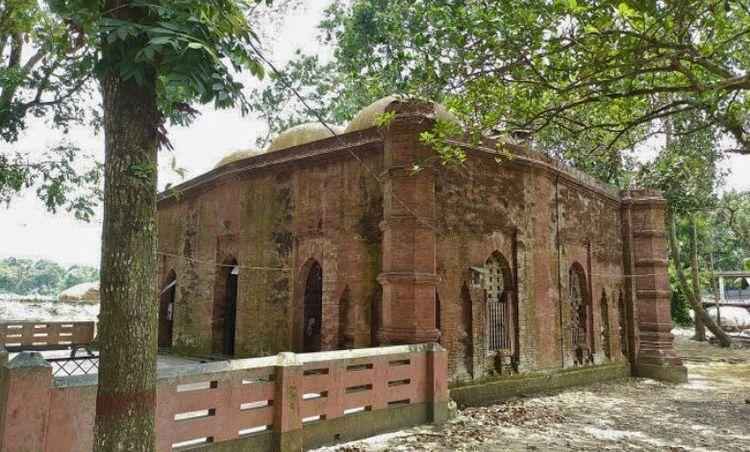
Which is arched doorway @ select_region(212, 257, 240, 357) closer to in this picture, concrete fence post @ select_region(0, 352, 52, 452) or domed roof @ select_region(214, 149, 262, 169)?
domed roof @ select_region(214, 149, 262, 169)

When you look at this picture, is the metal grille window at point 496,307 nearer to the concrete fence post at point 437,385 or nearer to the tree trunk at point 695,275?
the concrete fence post at point 437,385

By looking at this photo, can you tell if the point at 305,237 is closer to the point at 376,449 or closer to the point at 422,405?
A: the point at 422,405

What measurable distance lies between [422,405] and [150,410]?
16.2 feet

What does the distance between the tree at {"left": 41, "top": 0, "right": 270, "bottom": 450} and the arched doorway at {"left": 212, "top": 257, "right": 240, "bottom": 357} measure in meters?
8.89

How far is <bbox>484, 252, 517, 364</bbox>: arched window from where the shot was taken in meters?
9.64

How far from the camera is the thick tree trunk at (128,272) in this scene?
9.53 ft

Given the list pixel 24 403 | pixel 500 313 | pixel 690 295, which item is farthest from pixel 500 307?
pixel 690 295

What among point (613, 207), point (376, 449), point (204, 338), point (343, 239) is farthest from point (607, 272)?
point (204, 338)

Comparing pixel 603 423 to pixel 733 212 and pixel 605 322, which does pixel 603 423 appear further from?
pixel 733 212

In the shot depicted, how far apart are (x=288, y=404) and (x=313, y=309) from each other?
189 inches

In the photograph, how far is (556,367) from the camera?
10.7m

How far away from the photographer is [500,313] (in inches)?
389

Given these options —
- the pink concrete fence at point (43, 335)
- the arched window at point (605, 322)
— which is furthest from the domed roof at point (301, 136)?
the arched window at point (605, 322)

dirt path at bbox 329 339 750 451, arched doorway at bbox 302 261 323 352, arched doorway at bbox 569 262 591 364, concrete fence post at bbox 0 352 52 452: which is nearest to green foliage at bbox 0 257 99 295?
arched doorway at bbox 302 261 323 352
